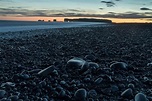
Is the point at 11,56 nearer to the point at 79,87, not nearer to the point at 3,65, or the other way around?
the point at 3,65

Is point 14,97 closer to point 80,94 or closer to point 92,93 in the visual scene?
point 80,94

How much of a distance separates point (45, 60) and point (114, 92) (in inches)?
102

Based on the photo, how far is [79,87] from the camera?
3.76 m

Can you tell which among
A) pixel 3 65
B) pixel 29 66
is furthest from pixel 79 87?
pixel 3 65

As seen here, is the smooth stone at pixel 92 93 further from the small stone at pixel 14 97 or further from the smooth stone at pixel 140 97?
the small stone at pixel 14 97

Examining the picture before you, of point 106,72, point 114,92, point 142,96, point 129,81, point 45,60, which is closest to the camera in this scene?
point 142,96

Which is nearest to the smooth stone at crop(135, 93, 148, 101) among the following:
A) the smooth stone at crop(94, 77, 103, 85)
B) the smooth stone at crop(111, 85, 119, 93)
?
the smooth stone at crop(111, 85, 119, 93)

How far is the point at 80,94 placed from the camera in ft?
11.0

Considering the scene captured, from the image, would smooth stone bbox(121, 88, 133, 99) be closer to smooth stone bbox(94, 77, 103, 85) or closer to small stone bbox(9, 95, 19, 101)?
smooth stone bbox(94, 77, 103, 85)

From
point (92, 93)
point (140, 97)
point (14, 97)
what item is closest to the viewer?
point (14, 97)

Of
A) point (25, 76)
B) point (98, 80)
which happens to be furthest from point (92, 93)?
point (25, 76)

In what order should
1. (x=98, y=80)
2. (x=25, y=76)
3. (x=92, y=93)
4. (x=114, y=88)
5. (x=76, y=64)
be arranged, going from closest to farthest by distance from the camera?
(x=92, y=93) < (x=114, y=88) < (x=98, y=80) < (x=25, y=76) < (x=76, y=64)

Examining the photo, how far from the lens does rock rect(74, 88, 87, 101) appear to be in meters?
3.31

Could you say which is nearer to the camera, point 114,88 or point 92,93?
point 92,93
